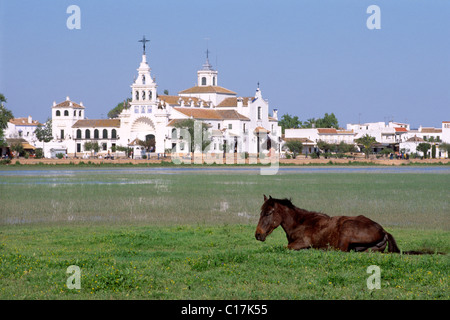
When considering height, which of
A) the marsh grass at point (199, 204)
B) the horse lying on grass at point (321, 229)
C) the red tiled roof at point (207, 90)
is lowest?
the marsh grass at point (199, 204)

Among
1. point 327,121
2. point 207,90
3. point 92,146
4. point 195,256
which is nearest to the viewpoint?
point 195,256

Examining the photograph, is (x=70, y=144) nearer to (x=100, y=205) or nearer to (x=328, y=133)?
(x=328, y=133)

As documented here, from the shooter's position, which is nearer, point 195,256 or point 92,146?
point 195,256

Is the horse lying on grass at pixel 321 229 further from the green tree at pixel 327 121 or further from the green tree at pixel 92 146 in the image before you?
the green tree at pixel 327 121

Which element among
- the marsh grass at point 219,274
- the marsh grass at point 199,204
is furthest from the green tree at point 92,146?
the marsh grass at point 219,274

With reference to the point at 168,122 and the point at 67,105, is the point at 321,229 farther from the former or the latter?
the point at 67,105

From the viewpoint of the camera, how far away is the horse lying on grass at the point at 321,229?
1179cm

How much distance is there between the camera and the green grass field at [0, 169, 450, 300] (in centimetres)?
974

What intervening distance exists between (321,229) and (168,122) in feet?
359

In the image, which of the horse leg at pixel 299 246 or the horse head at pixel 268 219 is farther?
the horse leg at pixel 299 246

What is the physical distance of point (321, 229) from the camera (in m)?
12.1

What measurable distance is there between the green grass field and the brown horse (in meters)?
0.35

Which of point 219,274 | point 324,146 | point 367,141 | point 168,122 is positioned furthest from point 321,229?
point 324,146

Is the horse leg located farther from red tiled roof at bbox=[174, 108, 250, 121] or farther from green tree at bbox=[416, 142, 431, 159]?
green tree at bbox=[416, 142, 431, 159]
